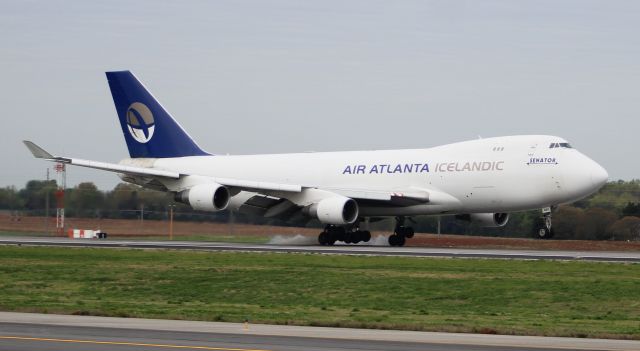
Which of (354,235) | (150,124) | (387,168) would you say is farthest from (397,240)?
(150,124)

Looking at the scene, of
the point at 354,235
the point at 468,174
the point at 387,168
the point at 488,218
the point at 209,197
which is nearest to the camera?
the point at 468,174

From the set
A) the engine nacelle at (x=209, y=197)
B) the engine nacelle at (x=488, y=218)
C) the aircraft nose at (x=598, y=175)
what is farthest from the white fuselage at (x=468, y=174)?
the engine nacelle at (x=209, y=197)

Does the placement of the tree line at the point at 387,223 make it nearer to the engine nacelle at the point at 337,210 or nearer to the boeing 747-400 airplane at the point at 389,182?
the boeing 747-400 airplane at the point at 389,182

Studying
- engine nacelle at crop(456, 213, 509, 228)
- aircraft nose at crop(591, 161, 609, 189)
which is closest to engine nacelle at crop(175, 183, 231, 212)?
engine nacelle at crop(456, 213, 509, 228)

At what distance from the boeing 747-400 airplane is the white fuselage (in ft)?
0.14

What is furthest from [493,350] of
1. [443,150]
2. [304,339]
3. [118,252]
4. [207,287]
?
[443,150]

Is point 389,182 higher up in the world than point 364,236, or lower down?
higher up

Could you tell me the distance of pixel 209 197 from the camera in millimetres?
50938

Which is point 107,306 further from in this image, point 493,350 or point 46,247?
point 46,247

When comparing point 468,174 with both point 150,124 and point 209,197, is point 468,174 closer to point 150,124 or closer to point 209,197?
point 209,197

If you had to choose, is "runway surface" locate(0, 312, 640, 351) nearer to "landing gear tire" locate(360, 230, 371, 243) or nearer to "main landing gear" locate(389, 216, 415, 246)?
"main landing gear" locate(389, 216, 415, 246)

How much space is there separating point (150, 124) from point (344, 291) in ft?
106

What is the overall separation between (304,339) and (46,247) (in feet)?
92.9

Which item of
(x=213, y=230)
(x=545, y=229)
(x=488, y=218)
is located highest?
(x=488, y=218)
